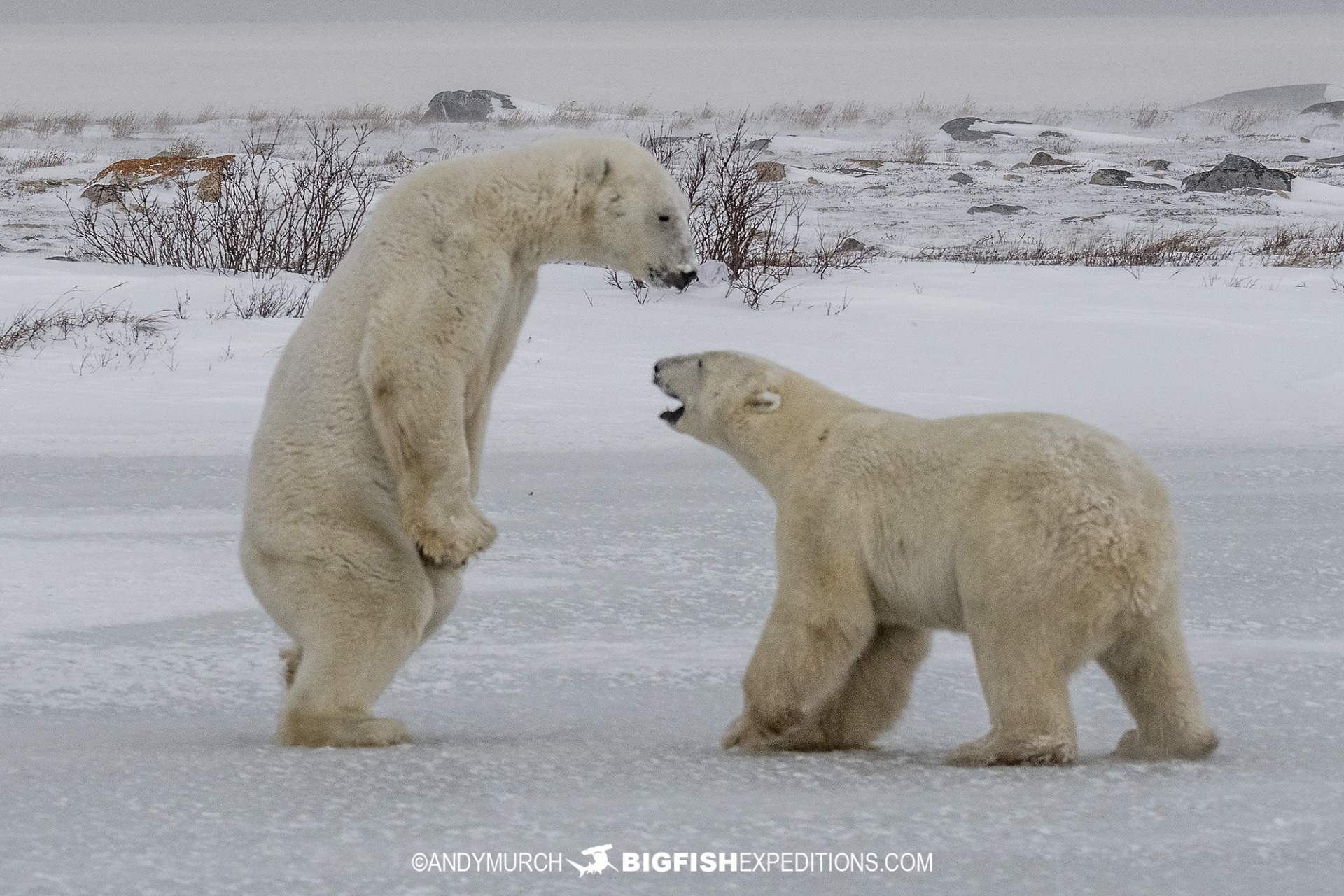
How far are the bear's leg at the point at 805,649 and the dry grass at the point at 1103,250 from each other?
915cm

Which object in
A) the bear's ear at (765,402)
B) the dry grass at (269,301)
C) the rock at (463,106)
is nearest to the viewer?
the bear's ear at (765,402)

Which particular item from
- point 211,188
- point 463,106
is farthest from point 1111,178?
point 463,106

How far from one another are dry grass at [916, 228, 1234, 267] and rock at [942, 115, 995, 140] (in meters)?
15.6

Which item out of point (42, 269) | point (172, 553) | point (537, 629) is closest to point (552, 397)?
point (172, 553)

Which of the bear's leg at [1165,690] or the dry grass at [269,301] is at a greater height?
the bear's leg at [1165,690]

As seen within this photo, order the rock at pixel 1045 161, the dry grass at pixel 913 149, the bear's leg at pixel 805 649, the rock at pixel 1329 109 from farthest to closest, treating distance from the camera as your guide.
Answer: the rock at pixel 1329 109, the dry grass at pixel 913 149, the rock at pixel 1045 161, the bear's leg at pixel 805 649

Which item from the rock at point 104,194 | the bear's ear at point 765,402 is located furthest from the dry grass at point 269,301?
the bear's ear at point 765,402

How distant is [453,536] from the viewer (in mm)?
2969

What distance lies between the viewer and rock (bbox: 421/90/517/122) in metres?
35.1

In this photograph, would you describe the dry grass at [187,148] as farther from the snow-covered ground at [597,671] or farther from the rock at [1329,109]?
the rock at [1329,109]

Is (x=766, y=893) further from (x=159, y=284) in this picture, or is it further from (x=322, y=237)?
(x=322, y=237)

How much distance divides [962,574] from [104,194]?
A: 41.3 feet

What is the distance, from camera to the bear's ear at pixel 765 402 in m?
3.17

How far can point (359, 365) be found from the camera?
2.99m
